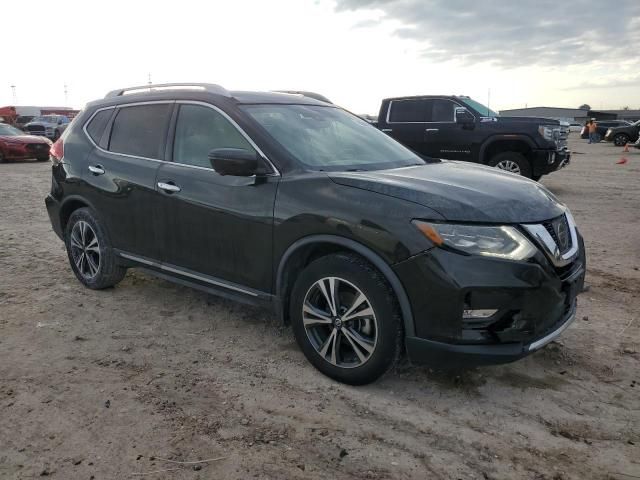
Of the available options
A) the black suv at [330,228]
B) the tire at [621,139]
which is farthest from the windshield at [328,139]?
the tire at [621,139]

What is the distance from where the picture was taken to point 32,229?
7879 millimetres

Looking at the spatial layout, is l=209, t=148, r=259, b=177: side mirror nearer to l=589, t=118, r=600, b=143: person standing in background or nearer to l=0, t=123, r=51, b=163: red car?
l=0, t=123, r=51, b=163: red car

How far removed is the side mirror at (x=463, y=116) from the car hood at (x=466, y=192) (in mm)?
8051

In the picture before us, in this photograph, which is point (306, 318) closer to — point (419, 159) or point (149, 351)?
point (149, 351)

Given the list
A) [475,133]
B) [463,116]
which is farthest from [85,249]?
[463,116]

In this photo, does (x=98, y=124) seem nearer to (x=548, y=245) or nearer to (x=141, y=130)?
(x=141, y=130)

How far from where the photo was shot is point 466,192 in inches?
121

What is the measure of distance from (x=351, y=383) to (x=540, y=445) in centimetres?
108

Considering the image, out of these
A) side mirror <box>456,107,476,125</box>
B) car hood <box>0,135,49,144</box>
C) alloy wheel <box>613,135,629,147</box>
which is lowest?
car hood <box>0,135,49,144</box>

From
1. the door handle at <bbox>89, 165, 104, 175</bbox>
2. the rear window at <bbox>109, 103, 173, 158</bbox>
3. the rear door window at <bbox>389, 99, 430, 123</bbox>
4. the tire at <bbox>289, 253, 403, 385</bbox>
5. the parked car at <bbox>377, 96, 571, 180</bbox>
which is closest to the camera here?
the tire at <bbox>289, 253, 403, 385</bbox>

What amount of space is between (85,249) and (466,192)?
3564 mm

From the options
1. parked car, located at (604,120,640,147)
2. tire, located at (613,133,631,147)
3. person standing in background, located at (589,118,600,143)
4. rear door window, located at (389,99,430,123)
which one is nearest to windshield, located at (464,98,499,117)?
rear door window, located at (389,99,430,123)

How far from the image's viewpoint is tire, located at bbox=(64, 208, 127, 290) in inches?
188

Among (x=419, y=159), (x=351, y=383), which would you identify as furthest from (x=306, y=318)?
(x=419, y=159)
